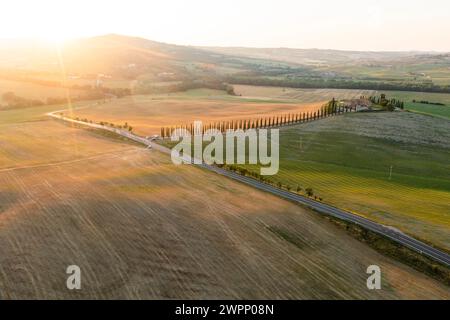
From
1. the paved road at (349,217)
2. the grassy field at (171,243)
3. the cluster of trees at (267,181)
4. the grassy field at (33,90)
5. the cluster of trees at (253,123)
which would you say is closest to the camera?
the grassy field at (171,243)

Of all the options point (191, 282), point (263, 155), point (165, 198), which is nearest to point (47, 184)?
point (165, 198)

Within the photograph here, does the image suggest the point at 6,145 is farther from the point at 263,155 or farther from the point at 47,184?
the point at 263,155

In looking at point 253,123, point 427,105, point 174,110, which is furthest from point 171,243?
point 427,105

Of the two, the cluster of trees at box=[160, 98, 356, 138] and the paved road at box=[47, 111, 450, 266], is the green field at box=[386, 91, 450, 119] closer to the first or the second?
the cluster of trees at box=[160, 98, 356, 138]

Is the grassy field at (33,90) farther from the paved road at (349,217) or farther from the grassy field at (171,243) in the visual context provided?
the paved road at (349,217)

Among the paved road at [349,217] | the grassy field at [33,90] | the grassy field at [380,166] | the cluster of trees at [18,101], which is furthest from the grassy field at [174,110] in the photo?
the paved road at [349,217]

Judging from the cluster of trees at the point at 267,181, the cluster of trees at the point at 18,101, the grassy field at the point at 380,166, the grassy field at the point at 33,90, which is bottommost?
the grassy field at the point at 380,166

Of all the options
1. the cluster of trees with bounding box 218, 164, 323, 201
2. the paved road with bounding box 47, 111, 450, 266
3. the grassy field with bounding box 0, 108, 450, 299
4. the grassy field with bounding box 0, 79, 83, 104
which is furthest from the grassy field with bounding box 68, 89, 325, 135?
the grassy field with bounding box 0, 108, 450, 299
